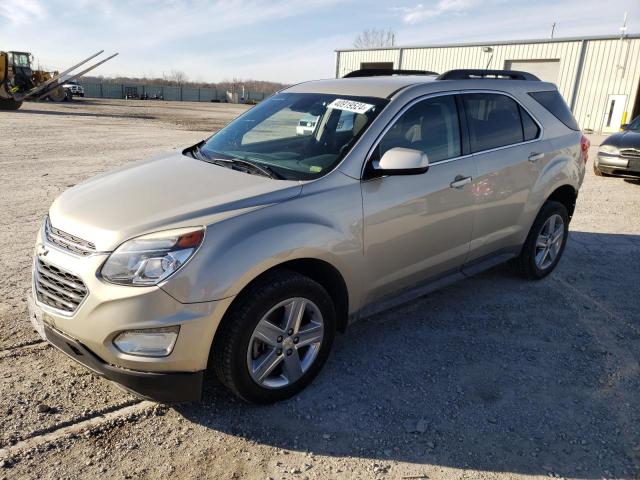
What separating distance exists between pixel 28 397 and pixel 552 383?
10.8 feet

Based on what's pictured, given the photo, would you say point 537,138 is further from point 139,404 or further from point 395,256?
point 139,404

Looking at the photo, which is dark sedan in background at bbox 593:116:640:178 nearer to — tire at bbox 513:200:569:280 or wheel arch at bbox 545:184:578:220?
wheel arch at bbox 545:184:578:220

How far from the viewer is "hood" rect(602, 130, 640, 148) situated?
10.3 metres

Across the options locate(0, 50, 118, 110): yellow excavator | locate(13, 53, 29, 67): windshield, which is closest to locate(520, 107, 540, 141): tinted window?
locate(0, 50, 118, 110): yellow excavator

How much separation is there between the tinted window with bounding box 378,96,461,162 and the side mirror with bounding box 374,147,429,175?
0.20m

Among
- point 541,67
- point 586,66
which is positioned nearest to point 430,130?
point 586,66

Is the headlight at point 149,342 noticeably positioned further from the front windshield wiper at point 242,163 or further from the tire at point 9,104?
the tire at point 9,104

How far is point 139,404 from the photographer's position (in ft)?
9.63

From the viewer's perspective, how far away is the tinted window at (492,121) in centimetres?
395

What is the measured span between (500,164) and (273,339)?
95.7 inches

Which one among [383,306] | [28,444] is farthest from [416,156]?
[28,444]

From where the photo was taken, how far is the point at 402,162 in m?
3.06

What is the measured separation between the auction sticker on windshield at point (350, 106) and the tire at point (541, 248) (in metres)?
2.26

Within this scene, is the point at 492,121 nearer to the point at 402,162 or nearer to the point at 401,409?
the point at 402,162
